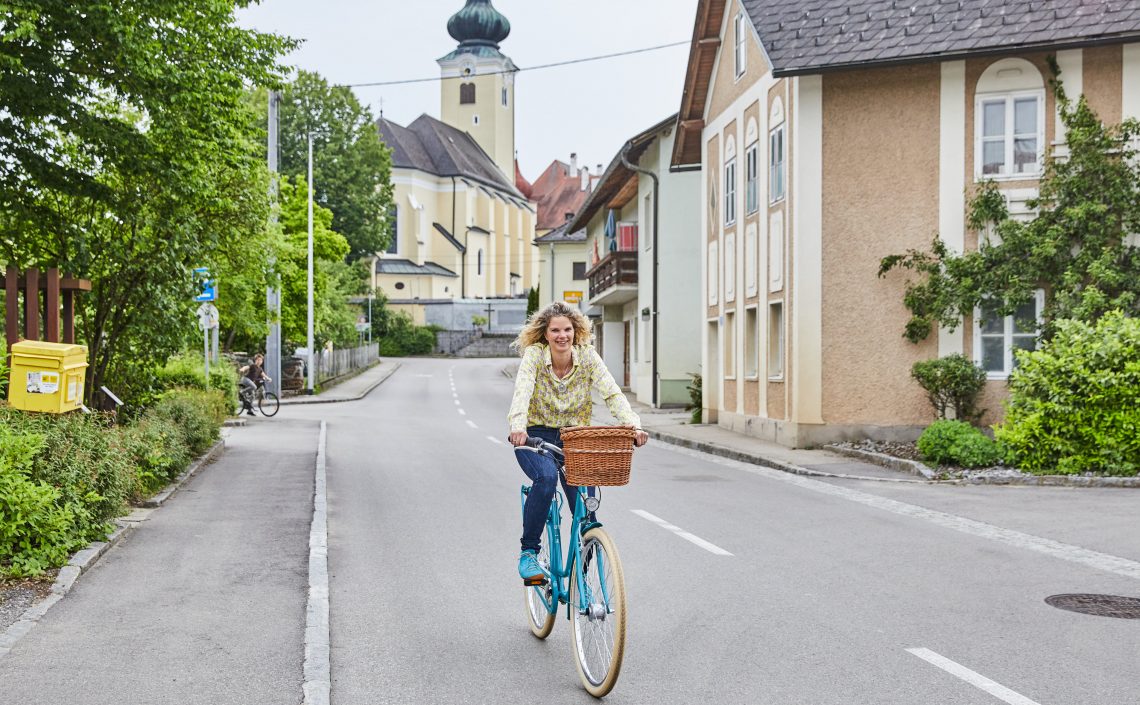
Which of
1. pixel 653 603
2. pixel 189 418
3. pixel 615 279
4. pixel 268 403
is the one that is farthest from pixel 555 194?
pixel 653 603

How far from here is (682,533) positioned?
10.8m

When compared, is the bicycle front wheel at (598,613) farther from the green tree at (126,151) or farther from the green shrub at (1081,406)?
the green shrub at (1081,406)

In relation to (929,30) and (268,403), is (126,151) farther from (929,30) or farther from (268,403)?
(268,403)

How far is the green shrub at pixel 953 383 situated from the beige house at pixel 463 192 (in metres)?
68.5

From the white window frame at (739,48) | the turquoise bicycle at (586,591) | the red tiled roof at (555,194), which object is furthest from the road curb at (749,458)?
the red tiled roof at (555,194)

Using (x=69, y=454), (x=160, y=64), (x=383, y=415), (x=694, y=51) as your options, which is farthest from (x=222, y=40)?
(x=383, y=415)

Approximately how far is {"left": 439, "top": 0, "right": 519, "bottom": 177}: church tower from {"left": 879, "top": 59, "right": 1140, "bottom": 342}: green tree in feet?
262

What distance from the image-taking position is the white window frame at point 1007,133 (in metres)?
19.9

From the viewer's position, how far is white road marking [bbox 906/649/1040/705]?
5363 mm

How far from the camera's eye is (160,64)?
1223 cm

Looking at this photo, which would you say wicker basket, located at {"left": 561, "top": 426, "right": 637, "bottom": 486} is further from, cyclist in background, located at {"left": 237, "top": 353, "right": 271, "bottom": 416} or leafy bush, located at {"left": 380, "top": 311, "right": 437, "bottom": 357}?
leafy bush, located at {"left": 380, "top": 311, "right": 437, "bottom": 357}

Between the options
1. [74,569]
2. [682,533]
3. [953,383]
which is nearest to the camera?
[74,569]

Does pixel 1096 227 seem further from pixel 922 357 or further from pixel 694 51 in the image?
pixel 694 51

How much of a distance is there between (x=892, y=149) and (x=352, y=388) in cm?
3086
